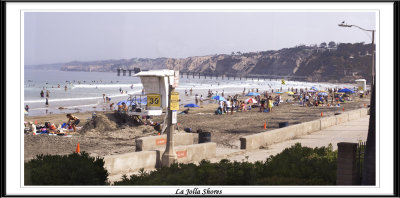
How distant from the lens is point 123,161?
10789 mm

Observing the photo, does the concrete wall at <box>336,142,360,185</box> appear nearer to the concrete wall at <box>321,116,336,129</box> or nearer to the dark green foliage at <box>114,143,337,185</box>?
the dark green foliage at <box>114,143,337,185</box>

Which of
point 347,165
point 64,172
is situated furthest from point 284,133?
point 64,172

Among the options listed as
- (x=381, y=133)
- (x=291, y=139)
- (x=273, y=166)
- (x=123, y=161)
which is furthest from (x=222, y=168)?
(x=291, y=139)

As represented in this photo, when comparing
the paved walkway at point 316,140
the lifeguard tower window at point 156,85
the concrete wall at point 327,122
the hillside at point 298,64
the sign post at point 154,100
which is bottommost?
the paved walkway at point 316,140

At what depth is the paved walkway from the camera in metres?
14.0

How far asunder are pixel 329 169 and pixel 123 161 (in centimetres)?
495

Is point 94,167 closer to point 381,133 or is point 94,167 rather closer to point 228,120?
point 381,133

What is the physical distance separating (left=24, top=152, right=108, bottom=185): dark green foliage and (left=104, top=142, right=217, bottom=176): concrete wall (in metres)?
2.89

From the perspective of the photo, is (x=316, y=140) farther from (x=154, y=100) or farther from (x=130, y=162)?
(x=130, y=162)

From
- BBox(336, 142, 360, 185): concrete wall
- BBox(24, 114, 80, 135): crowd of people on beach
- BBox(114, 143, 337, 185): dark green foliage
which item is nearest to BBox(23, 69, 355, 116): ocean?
BBox(24, 114, 80, 135): crowd of people on beach

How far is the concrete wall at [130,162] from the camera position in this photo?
10.5m

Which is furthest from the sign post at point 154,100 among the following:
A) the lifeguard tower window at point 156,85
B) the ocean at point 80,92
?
the ocean at point 80,92

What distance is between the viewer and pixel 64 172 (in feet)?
21.7

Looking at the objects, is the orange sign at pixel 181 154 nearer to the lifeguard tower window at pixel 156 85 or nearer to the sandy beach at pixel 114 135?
the sandy beach at pixel 114 135
